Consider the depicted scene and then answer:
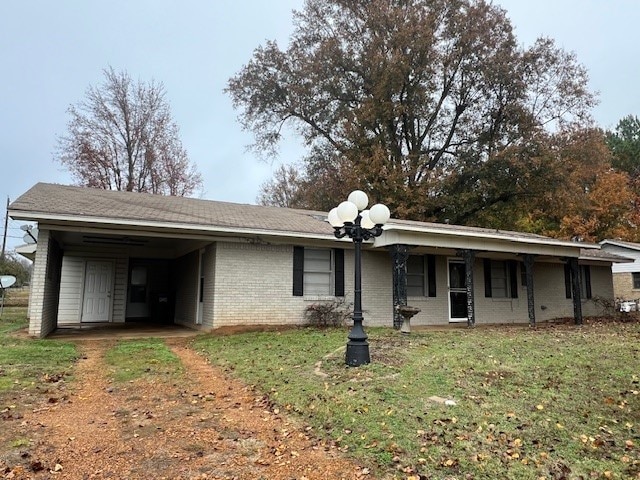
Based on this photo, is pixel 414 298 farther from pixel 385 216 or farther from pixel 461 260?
pixel 385 216

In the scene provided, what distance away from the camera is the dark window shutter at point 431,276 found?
46.8 ft

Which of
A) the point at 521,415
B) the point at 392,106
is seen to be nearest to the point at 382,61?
the point at 392,106

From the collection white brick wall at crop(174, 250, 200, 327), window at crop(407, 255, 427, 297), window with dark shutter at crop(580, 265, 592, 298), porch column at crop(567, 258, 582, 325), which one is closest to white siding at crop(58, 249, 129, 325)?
white brick wall at crop(174, 250, 200, 327)

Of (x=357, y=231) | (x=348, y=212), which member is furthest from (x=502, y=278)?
(x=348, y=212)

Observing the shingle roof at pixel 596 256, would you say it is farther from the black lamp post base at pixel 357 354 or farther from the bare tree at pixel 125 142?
the bare tree at pixel 125 142

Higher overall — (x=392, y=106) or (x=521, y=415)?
(x=392, y=106)

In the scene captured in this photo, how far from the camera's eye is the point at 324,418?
15.1ft

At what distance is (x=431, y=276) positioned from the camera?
14.3 meters

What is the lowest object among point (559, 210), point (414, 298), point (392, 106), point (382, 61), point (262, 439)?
point (262, 439)

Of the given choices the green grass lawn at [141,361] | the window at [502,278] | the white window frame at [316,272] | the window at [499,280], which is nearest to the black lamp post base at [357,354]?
the green grass lawn at [141,361]

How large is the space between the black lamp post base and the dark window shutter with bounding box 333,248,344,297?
6091 mm

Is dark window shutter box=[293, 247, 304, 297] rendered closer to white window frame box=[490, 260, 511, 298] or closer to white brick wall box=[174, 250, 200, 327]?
white brick wall box=[174, 250, 200, 327]

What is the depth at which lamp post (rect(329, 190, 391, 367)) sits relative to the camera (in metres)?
6.65

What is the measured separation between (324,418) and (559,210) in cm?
2406
